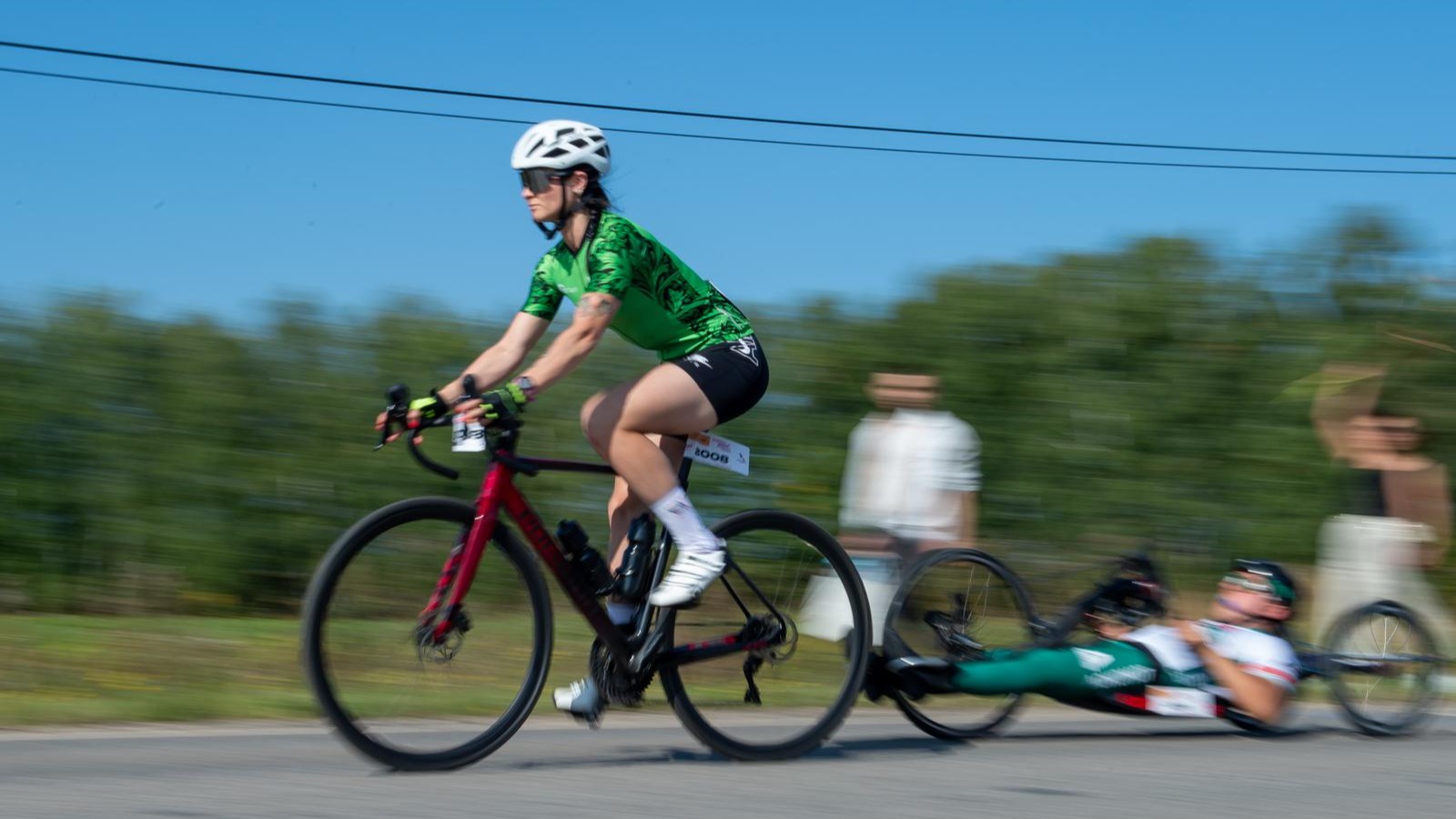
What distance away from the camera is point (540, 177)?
5168mm

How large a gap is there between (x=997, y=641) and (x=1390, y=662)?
1919 millimetres

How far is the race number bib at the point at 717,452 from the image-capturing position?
18.0ft

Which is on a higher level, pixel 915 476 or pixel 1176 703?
pixel 915 476

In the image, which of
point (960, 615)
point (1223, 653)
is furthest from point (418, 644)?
point (1223, 653)

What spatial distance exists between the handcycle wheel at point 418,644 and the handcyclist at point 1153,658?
1546mm

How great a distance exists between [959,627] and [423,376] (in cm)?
580

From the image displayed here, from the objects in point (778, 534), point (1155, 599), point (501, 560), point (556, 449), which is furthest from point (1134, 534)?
point (501, 560)

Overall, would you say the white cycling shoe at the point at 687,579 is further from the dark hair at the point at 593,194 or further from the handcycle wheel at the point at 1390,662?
the handcycle wheel at the point at 1390,662

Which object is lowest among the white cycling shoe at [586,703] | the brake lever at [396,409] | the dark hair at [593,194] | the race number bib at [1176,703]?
the white cycling shoe at [586,703]

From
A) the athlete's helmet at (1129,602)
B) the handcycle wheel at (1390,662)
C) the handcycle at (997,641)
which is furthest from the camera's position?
the handcycle wheel at (1390,662)

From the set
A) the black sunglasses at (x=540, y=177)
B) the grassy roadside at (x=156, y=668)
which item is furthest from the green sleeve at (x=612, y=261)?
the grassy roadside at (x=156, y=668)

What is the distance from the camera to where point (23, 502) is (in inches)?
424

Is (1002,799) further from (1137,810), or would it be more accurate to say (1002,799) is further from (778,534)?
(778,534)

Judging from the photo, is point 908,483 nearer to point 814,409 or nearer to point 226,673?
point 814,409
